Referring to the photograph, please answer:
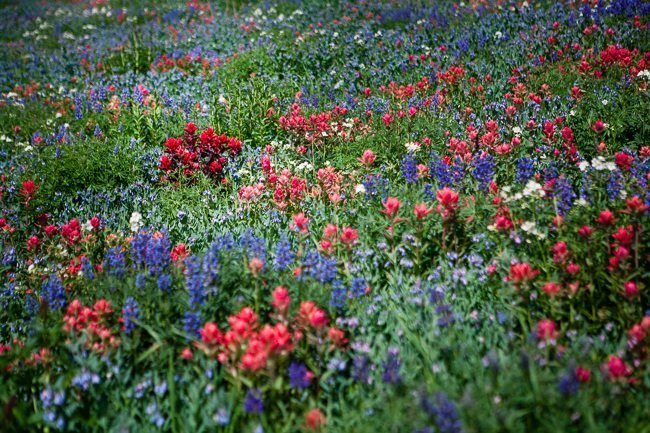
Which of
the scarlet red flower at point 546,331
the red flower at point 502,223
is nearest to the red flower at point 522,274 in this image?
the scarlet red flower at point 546,331

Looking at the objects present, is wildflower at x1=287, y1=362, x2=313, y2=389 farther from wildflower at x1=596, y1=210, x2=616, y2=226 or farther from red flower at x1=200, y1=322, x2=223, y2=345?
wildflower at x1=596, y1=210, x2=616, y2=226

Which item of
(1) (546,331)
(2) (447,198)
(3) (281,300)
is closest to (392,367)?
(3) (281,300)

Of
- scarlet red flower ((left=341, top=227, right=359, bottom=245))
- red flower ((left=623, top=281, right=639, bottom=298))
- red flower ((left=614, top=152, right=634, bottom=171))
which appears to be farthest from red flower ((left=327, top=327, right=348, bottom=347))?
red flower ((left=614, top=152, right=634, bottom=171))

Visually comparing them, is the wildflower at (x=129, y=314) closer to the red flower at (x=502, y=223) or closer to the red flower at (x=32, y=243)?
the red flower at (x=32, y=243)

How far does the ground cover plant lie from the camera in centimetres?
224

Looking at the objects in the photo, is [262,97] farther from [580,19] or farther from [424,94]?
[580,19]

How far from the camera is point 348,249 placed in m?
3.13

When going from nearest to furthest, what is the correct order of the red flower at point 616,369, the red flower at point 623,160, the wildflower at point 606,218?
the red flower at point 616,369, the wildflower at point 606,218, the red flower at point 623,160

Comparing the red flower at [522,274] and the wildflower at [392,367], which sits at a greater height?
the red flower at [522,274]

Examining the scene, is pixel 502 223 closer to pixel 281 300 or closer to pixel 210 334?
pixel 281 300

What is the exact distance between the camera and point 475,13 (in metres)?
9.08

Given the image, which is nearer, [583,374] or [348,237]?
[583,374]

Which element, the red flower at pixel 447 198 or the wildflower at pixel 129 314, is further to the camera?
the red flower at pixel 447 198

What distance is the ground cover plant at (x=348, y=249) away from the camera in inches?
88.0
